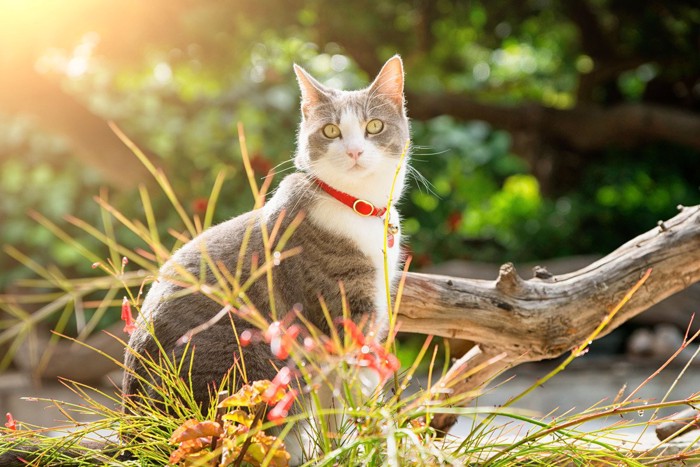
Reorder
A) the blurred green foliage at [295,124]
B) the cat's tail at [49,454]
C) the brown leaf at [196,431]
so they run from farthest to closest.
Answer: the blurred green foliage at [295,124] → the cat's tail at [49,454] → the brown leaf at [196,431]

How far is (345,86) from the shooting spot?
22.0 ft

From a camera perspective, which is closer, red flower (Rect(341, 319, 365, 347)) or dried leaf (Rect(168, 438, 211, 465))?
red flower (Rect(341, 319, 365, 347))

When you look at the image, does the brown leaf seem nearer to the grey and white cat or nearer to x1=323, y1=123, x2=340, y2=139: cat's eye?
the grey and white cat

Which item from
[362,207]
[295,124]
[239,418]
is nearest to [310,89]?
[362,207]

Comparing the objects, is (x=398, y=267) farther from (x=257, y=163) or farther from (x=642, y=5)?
(x=642, y=5)

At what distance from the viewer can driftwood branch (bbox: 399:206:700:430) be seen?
229 centimetres

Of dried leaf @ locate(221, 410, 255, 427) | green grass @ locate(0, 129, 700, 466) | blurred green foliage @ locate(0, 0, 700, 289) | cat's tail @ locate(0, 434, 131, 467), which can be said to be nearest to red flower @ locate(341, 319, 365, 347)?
green grass @ locate(0, 129, 700, 466)

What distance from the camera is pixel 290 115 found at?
6105 mm

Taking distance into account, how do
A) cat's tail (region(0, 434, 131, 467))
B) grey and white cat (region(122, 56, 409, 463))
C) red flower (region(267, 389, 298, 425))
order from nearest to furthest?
red flower (region(267, 389, 298, 425)), cat's tail (region(0, 434, 131, 467)), grey and white cat (region(122, 56, 409, 463))

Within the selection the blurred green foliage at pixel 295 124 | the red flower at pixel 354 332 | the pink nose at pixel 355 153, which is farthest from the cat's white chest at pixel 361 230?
the blurred green foliage at pixel 295 124

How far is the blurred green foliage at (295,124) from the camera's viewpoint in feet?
18.1

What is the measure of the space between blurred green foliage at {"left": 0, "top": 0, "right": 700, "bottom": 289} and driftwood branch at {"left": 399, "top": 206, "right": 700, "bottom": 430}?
300cm

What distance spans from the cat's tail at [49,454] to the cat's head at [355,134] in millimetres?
906

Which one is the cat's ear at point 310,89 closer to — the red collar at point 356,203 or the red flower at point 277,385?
the red collar at point 356,203
